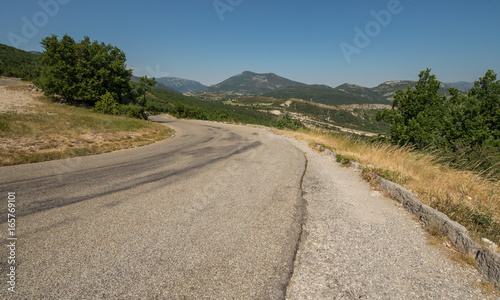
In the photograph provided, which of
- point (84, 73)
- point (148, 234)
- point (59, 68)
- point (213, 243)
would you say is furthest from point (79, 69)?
point (213, 243)

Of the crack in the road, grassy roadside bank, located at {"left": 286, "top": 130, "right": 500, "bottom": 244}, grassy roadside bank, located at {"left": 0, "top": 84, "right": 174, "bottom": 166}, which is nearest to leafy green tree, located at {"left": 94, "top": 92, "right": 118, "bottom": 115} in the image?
grassy roadside bank, located at {"left": 0, "top": 84, "right": 174, "bottom": 166}

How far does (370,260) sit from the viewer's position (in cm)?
304

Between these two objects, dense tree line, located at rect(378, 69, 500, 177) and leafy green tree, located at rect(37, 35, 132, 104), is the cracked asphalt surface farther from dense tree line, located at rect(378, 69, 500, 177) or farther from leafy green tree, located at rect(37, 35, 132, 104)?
leafy green tree, located at rect(37, 35, 132, 104)

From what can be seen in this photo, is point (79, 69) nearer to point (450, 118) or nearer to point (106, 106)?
point (106, 106)

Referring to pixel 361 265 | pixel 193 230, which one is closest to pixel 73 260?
pixel 193 230

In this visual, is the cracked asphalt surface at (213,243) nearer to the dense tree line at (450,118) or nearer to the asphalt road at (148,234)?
the asphalt road at (148,234)

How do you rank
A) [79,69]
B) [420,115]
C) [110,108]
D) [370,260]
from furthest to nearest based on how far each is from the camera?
1. [79,69]
2. [110,108]
3. [420,115]
4. [370,260]

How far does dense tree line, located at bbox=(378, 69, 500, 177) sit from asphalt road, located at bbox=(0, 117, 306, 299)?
359 inches

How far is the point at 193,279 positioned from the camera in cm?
251

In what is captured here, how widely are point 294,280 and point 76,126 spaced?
53.1 ft

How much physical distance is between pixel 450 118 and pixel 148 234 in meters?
14.8

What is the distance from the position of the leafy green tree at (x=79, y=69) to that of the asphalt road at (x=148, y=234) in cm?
2319

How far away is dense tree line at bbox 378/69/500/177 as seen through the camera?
392 inches

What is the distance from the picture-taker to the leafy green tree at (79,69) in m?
23.2
